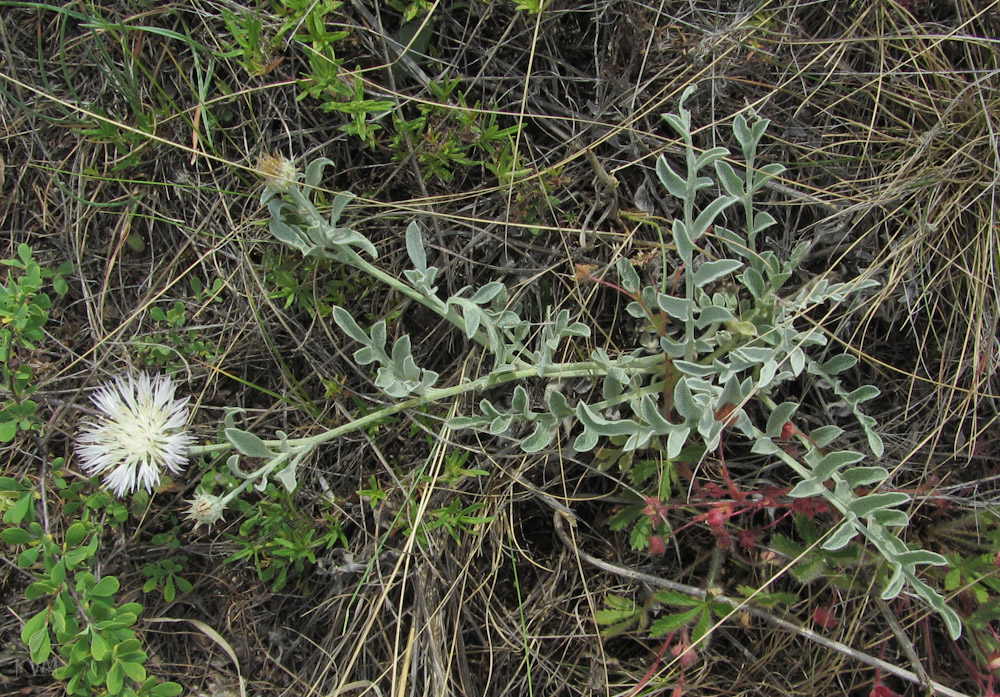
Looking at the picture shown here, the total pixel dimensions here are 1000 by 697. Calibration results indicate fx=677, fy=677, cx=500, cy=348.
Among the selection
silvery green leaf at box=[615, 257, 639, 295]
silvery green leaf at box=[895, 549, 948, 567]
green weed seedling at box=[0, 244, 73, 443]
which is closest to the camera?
silvery green leaf at box=[895, 549, 948, 567]

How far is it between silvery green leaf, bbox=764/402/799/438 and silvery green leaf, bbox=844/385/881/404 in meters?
0.22

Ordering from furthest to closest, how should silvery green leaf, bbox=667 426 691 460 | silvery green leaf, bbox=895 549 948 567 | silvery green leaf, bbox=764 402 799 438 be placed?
silvery green leaf, bbox=764 402 799 438, silvery green leaf, bbox=667 426 691 460, silvery green leaf, bbox=895 549 948 567

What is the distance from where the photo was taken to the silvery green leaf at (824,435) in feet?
5.52

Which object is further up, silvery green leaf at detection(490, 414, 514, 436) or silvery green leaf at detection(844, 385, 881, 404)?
silvery green leaf at detection(490, 414, 514, 436)

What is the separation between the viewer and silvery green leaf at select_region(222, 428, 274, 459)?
156 cm

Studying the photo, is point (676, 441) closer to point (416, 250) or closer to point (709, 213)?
point (709, 213)

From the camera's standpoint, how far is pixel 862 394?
179 cm

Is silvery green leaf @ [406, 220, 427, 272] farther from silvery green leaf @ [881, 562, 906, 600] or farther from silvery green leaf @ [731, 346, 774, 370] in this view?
silvery green leaf @ [881, 562, 906, 600]

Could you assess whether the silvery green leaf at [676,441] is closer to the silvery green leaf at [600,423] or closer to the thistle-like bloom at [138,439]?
the silvery green leaf at [600,423]

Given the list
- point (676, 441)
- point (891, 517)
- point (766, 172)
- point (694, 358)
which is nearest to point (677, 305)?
point (694, 358)

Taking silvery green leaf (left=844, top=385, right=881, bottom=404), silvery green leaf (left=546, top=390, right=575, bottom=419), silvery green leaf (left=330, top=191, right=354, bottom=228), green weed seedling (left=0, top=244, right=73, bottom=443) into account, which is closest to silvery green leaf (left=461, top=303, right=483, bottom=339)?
silvery green leaf (left=546, top=390, right=575, bottom=419)

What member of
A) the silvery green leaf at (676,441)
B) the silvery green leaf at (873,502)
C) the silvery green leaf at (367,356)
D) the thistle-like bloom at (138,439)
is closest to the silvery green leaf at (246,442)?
the thistle-like bloom at (138,439)

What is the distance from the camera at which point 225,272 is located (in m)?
2.14

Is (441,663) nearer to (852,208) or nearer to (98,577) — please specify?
(98,577)
